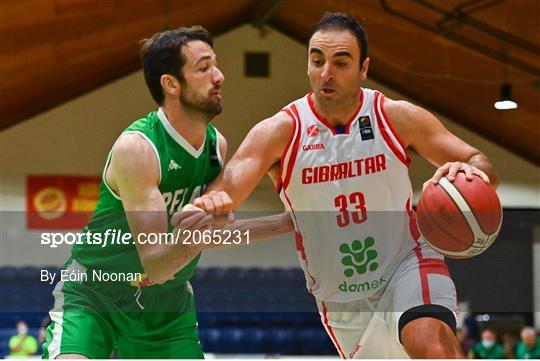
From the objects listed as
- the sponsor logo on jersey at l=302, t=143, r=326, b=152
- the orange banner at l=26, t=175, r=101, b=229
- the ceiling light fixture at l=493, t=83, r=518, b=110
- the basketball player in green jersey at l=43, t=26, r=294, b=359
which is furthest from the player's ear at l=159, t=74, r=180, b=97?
the orange banner at l=26, t=175, r=101, b=229

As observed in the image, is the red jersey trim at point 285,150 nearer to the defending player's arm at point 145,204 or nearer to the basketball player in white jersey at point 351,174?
the basketball player in white jersey at point 351,174

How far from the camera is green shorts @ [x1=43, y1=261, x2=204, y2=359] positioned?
343 cm

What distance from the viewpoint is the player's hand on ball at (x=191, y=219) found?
327cm

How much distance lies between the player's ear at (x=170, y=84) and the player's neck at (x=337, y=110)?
0.54m

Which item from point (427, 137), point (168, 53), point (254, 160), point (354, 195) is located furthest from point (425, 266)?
point (168, 53)

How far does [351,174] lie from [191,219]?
26.6 inches

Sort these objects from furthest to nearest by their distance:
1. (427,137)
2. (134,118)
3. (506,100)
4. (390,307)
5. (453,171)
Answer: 1. (134,118)
2. (506,100)
3. (427,137)
4. (390,307)
5. (453,171)

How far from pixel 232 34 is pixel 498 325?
5302mm

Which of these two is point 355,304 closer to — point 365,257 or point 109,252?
point 365,257

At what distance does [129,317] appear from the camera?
350cm

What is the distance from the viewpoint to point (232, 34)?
12.8m

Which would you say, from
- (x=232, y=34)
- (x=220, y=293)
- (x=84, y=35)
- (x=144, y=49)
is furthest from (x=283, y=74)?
(x=144, y=49)

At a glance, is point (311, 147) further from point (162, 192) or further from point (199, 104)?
point (162, 192)

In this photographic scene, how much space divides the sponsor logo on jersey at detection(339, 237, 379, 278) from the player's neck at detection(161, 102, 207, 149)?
2.28 ft
